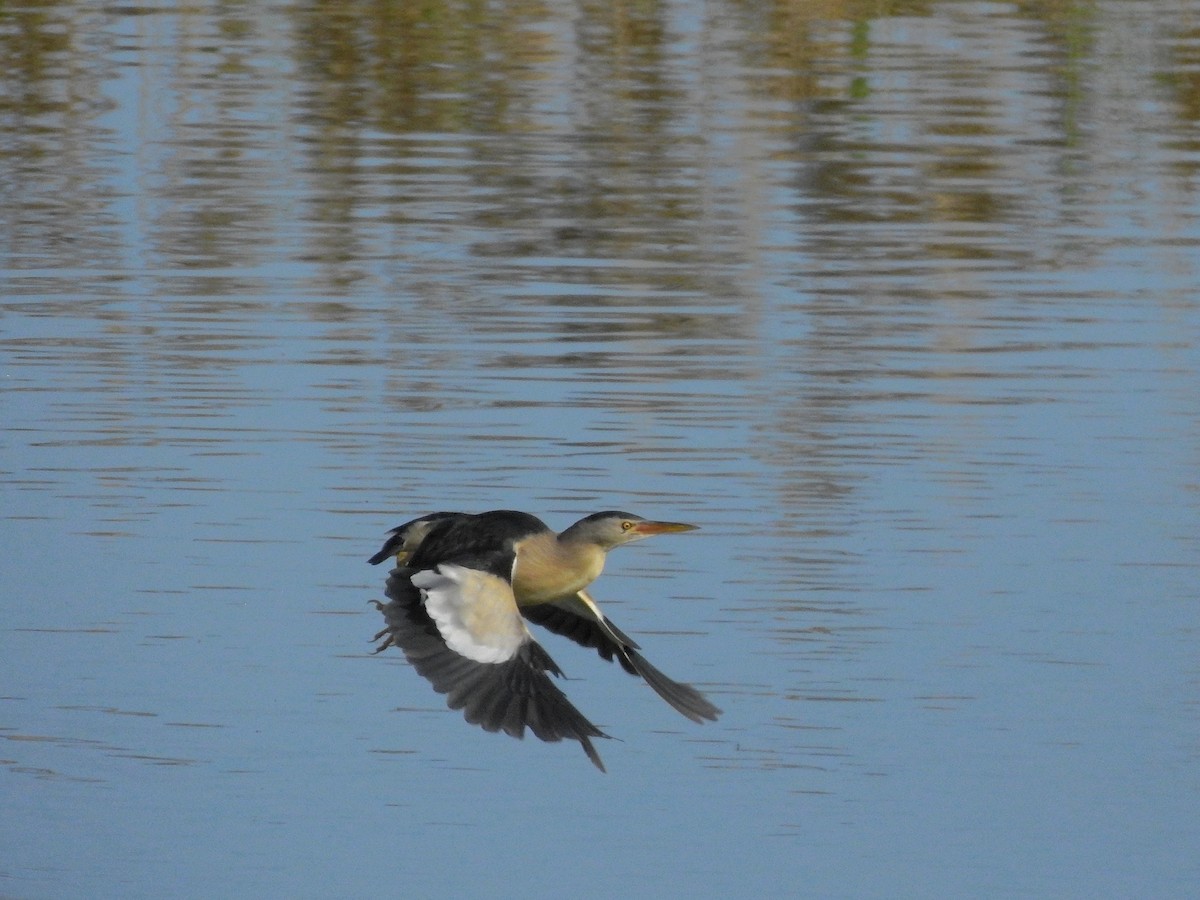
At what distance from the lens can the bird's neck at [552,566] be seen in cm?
571

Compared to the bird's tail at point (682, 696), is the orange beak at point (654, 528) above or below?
above

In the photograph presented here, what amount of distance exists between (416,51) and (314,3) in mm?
A: 1579

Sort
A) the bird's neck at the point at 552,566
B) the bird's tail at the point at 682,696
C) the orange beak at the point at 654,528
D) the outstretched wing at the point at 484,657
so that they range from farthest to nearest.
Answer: the orange beak at the point at 654,528 → the bird's neck at the point at 552,566 → the bird's tail at the point at 682,696 → the outstretched wing at the point at 484,657

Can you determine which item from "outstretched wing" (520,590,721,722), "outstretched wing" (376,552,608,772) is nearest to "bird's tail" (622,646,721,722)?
"outstretched wing" (520,590,721,722)

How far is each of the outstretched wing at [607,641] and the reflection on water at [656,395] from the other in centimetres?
32

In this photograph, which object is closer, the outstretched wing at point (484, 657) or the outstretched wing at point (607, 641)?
the outstretched wing at point (484, 657)

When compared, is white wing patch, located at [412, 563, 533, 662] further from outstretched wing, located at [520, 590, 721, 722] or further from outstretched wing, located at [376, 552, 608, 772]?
outstretched wing, located at [520, 590, 721, 722]

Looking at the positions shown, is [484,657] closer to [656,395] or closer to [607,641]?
[607,641]

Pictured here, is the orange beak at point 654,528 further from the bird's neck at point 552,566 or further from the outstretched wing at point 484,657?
the outstretched wing at point 484,657

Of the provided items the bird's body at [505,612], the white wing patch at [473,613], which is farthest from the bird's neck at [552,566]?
the white wing patch at [473,613]

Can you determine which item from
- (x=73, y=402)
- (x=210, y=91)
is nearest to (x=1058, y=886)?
(x=73, y=402)

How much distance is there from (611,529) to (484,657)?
0.64m

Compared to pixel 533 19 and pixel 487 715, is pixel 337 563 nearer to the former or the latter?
pixel 487 715

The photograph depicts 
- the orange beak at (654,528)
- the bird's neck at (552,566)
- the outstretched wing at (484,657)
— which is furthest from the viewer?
the orange beak at (654,528)
